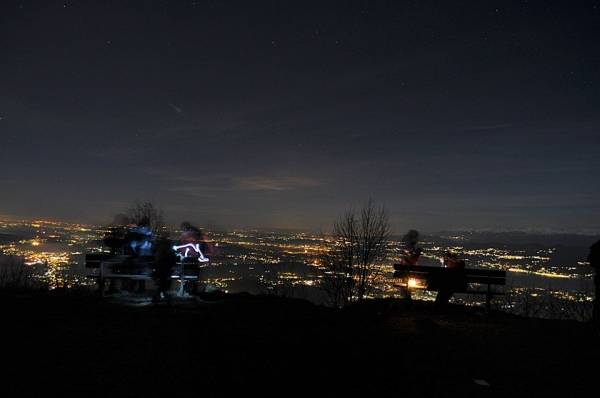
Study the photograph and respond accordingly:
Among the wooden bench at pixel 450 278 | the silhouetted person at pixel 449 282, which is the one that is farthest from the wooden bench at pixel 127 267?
the silhouetted person at pixel 449 282

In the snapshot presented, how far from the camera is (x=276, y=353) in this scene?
20.2 ft

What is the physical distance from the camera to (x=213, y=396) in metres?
4.51

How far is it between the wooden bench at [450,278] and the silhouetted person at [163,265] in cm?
624

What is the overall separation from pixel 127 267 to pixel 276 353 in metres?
8.04

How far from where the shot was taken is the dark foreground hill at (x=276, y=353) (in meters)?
4.90

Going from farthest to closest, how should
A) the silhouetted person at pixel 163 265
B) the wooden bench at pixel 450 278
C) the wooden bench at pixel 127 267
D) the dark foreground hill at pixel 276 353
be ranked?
the wooden bench at pixel 127 267 → the wooden bench at pixel 450 278 → the silhouetted person at pixel 163 265 → the dark foreground hill at pixel 276 353

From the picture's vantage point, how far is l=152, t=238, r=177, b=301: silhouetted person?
11648 millimetres

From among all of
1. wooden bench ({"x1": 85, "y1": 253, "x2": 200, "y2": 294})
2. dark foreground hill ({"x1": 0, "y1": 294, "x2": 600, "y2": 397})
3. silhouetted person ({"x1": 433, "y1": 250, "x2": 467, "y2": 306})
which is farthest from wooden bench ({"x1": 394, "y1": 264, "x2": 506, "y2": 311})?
wooden bench ({"x1": 85, "y1": 253, "x2": 200, "y2": 294})

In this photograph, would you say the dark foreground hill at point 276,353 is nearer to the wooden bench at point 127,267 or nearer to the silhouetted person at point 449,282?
the silhouetted person at point 449,282

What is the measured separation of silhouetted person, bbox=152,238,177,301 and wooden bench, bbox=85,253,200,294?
1.55 ft

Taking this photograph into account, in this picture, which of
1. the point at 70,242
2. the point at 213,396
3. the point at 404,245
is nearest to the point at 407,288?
the point at 404,245

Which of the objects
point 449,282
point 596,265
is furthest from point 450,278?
point 596,265

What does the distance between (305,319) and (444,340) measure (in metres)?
2.62

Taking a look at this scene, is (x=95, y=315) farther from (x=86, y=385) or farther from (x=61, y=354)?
(x=86, y=385)
